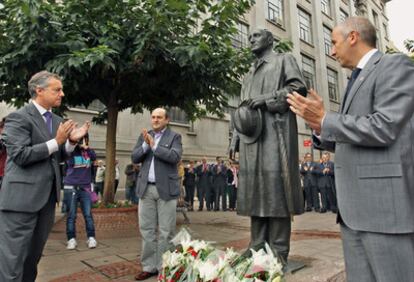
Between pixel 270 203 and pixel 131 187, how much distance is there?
963 centimetres

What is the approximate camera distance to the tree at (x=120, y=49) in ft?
18.7

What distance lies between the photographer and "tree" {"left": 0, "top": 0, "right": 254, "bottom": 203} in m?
5.69

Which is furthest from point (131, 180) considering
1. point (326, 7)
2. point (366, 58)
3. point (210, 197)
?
point (326, 7)

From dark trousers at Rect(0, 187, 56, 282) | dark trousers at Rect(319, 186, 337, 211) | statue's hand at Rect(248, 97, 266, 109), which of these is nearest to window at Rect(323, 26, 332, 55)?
dark trousers at Rect(319, 186, 337, 211)

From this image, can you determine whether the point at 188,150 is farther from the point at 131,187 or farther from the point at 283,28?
the point at 283,28

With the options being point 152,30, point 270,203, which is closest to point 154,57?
point 152,30

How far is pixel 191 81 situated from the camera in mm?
7156

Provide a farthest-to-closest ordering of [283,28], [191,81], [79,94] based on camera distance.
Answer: [283,28], [79,94], [191,81]

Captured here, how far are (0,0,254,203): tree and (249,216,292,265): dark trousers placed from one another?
3375mm

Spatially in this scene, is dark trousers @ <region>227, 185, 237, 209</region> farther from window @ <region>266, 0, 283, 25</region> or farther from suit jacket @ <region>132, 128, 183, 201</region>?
window @ <region>266, 0, 283, 25</region>

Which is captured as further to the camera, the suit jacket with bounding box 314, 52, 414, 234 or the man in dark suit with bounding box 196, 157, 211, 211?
the man in dark suit with bounding box 196, 157, 211, 211

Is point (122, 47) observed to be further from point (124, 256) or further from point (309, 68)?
point (309, 68)

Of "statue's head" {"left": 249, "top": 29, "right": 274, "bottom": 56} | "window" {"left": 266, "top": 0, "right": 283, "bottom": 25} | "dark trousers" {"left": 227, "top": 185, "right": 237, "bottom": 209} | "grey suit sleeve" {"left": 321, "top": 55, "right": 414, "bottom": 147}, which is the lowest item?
"dark trousers" {"left": 227, "top": 185, "right": 237, "bottom": 209}

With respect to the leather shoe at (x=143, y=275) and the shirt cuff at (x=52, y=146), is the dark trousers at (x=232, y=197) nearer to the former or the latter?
the leather shoe at (x=143, y=275)
